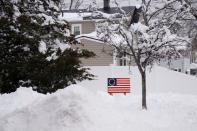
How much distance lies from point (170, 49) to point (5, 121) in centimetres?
1093

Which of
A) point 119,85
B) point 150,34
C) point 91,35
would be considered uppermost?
point 91,35

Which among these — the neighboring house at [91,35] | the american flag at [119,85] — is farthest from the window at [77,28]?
the american flag at [119,85]

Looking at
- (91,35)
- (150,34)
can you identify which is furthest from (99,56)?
(150,34)

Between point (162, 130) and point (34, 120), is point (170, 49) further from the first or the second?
point (34, 120)

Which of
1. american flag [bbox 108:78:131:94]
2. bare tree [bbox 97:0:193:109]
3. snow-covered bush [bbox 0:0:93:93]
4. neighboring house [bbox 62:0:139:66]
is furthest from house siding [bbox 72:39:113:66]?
snow-covered bush [bbox 0:0:93:93]

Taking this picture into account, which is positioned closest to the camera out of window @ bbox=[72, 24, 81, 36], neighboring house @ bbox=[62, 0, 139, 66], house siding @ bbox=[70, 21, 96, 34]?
neighboring house @ bbox=[62, 0, 139, 66]

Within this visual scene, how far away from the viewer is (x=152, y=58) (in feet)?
61.6

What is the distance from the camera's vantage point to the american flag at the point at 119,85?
25203 millimetres

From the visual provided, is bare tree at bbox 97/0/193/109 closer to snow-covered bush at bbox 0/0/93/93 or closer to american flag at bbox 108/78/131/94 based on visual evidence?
american flag at bbox 108/78/131/94

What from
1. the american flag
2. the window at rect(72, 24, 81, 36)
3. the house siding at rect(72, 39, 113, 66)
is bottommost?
the american flag

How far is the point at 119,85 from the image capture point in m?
25.5

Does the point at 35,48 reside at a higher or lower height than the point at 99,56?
higher

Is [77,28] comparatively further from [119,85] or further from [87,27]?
[119,85]

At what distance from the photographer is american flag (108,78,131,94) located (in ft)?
82.7
